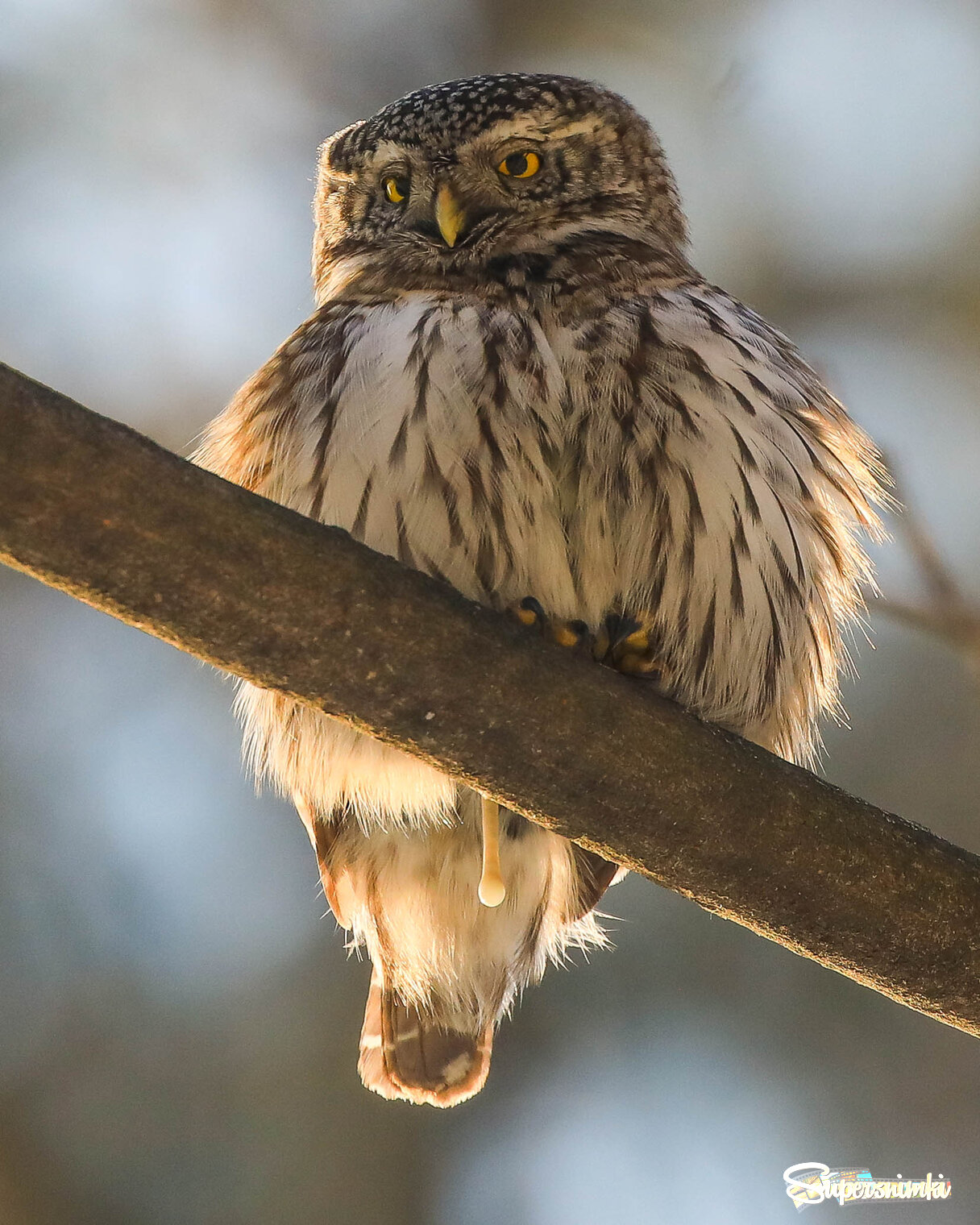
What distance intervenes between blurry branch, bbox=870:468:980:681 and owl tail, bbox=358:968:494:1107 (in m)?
1.63

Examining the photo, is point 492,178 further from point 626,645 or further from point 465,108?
point 626,645

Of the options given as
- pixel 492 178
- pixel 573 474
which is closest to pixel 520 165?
pixel 492 178

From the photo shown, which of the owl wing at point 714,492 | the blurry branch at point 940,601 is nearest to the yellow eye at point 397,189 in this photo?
the owl wing at point 714,492

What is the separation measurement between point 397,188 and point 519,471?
1.23 meters

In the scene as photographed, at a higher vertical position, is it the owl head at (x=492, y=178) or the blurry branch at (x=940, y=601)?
the owl head at (x=492, y=178)

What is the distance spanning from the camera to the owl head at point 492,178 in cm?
356

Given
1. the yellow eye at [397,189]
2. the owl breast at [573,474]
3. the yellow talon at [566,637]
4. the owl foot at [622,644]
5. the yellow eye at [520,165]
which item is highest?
the yellow eye at [520,165]

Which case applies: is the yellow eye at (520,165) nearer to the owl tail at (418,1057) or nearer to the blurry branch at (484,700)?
the blurry branch at (484,700)

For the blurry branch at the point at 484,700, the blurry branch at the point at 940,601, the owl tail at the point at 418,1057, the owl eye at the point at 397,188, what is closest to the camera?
the blurry branch at the point at 484,700

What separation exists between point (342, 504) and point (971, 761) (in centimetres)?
344

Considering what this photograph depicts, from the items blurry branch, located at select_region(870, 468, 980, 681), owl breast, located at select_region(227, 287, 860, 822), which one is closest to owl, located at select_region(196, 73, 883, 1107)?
owl breast, located at select_region(227, 287, 860, 822)

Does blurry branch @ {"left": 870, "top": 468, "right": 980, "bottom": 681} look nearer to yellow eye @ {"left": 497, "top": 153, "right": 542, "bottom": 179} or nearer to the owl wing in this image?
the owl wing

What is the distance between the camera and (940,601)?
2.68 metres

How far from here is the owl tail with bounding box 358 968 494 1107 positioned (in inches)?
142
